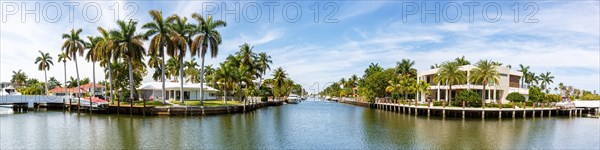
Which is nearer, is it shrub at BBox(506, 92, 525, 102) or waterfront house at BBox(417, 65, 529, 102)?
shrub at BBox(506, 92, 525, 102)

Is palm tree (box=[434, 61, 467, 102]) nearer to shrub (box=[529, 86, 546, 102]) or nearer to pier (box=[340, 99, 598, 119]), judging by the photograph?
pier (box=[340, 99, 598, 119])

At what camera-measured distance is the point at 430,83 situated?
244ft

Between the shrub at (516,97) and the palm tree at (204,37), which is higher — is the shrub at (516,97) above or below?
below

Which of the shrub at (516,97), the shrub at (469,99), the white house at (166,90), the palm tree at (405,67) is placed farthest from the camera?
the palm tree at (405,67)

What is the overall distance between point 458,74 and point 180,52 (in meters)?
44.2

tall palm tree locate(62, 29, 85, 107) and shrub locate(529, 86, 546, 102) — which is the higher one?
tall palm tree locate(62, 29, 85, 107)

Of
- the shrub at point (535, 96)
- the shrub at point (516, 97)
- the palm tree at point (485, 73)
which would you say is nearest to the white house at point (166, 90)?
the palm tree at point (485, 73)

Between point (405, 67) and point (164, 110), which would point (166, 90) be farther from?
point (405, 67)

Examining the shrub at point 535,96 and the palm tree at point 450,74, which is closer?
the palm tree at point 450,74

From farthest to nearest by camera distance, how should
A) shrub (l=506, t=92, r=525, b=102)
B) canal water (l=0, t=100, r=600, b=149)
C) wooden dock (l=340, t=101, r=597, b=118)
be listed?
shrub (l=506, t=92, r=525, b=102) < wooden dock (l=340, t=101, r=597, b=118) < canal water (l=0, t=100, r=600, b=149)

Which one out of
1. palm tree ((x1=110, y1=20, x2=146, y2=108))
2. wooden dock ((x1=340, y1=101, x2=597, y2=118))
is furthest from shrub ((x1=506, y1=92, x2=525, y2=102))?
palm tree ((x1=110, y1=20, x2=146, y2=108))

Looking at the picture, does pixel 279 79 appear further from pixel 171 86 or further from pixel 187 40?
pixel 187 40

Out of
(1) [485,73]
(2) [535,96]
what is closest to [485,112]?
(1) [485,73]

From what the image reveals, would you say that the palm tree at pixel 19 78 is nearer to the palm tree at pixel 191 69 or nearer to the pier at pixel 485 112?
the palm tree at pixel 191 69
